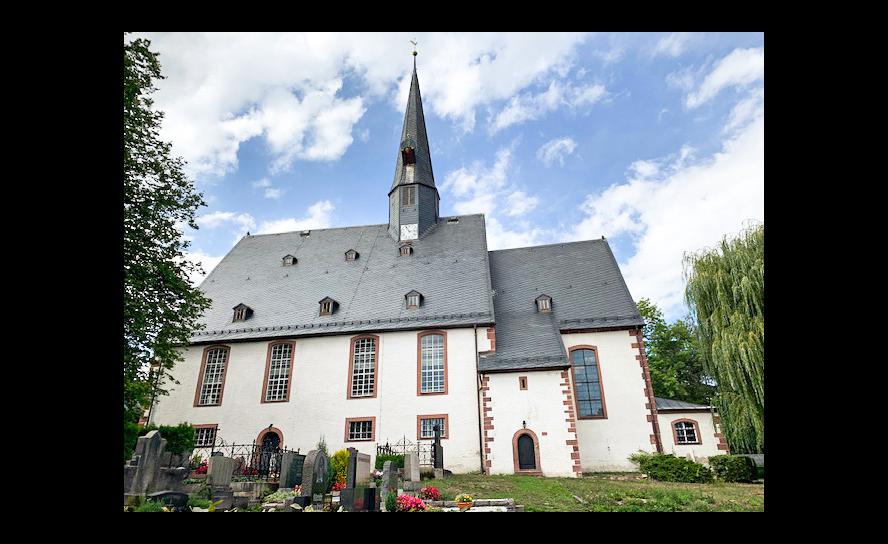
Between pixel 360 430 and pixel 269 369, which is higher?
pixel 269 369

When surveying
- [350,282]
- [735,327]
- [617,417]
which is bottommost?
[617,417]

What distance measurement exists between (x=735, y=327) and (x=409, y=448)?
36.9 feet

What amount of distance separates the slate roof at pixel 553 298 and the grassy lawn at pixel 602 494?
4.29m

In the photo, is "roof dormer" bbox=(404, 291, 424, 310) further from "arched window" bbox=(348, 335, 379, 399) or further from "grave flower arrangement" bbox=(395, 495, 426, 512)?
"grave flower arrangement" bbox=(395, 495, 426, 512)

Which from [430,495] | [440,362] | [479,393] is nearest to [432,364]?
[440,362]

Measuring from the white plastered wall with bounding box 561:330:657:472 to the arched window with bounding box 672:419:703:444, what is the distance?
1.94 meters

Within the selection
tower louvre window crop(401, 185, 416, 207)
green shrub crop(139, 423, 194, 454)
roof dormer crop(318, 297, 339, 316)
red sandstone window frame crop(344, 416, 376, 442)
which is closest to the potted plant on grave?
red sandstone window frame crop(344, 416, 376, 442)

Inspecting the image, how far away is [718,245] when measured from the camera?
16.9m

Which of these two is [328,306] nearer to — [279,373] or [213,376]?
[279,373]

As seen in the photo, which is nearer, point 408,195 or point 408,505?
point 408,505

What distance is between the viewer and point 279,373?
20.4 metres

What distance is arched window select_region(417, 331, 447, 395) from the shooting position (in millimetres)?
19062
